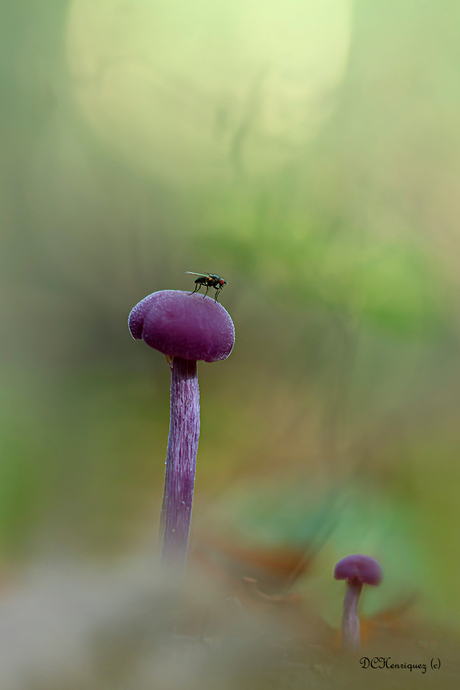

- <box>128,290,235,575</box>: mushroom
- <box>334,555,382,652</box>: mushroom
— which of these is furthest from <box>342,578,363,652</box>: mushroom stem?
<box>128,290,235,575</box>: mushroom

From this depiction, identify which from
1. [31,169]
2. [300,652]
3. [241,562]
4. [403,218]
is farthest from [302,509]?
[31,169]

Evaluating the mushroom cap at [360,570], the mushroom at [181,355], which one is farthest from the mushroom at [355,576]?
the mushroom at [181,355]

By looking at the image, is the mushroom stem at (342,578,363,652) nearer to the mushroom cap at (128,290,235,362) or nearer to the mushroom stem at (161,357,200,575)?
the mushroom stem at (161,357,200,575)

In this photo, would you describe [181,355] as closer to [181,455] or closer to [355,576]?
[181,455]

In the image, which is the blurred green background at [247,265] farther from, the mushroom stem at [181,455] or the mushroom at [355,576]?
the mushroom stem at [181,455]

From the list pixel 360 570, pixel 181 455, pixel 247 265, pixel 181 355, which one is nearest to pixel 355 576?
pixel 360 570
